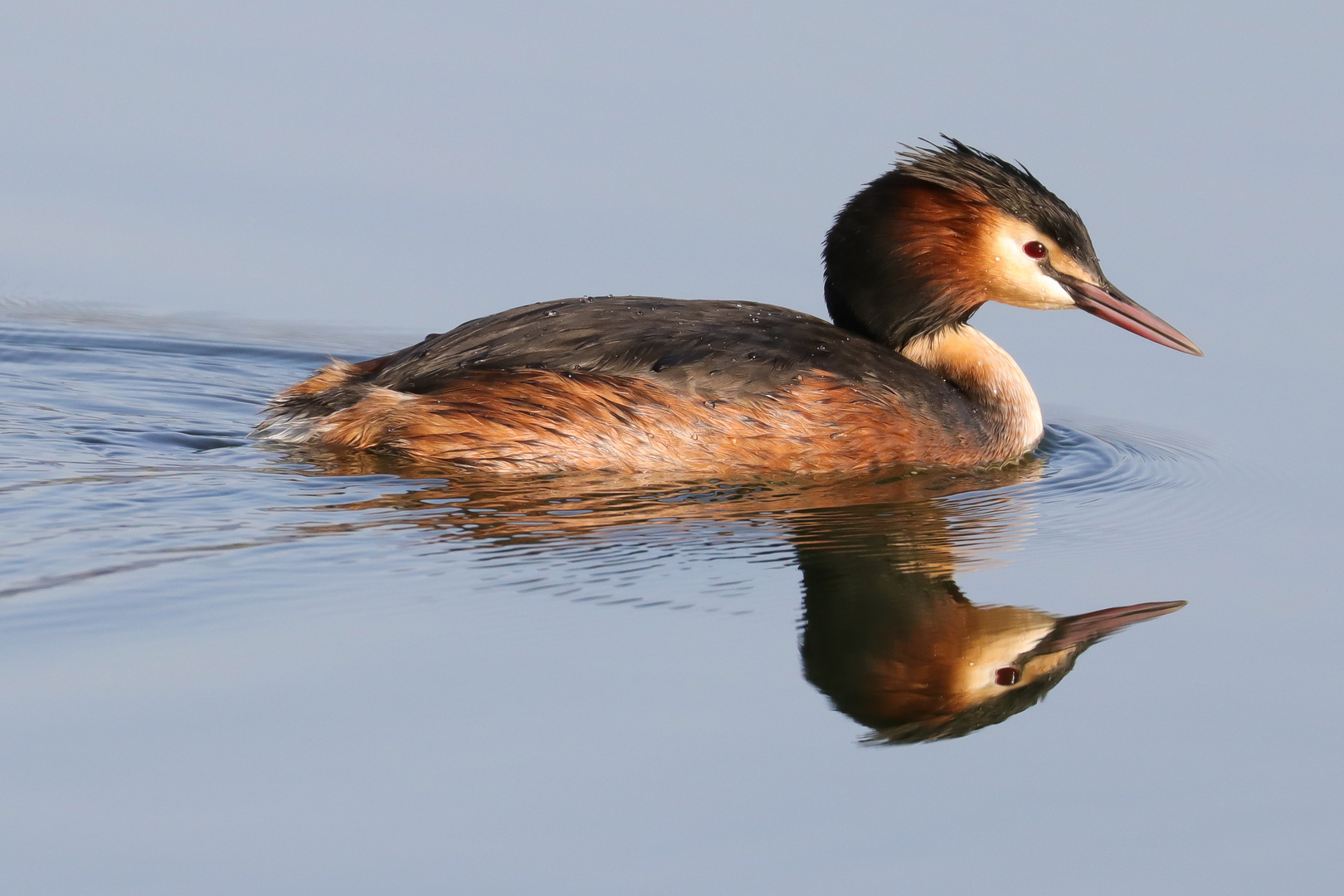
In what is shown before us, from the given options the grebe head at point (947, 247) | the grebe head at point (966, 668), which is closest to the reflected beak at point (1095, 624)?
the grebe head at point (966, 668)

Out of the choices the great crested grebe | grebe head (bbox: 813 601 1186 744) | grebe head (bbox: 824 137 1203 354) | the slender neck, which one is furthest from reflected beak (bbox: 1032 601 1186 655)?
grebe head (bbox: 824 137 1203 354)

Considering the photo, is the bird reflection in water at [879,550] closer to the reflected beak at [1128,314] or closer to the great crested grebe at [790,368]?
the great crested grebe at [790,368]

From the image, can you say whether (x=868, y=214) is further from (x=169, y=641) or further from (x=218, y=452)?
(x=169, y=641)

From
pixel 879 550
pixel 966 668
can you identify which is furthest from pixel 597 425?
pixel 966 668

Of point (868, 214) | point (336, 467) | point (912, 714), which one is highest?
point (868, 214)

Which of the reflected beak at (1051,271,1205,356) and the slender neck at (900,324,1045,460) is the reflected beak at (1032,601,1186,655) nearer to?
the slender neck at (900,324,1045,460)

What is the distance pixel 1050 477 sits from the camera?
355 inches

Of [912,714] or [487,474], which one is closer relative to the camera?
[912,714]

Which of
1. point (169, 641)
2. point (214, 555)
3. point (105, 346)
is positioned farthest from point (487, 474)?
point (105, 346)

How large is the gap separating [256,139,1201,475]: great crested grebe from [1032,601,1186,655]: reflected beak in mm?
1751

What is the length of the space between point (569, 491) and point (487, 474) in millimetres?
413

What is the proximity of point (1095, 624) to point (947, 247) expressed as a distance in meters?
2.68

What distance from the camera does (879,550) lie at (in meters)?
7.65

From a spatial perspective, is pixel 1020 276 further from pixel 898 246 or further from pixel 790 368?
pixel 790 368
